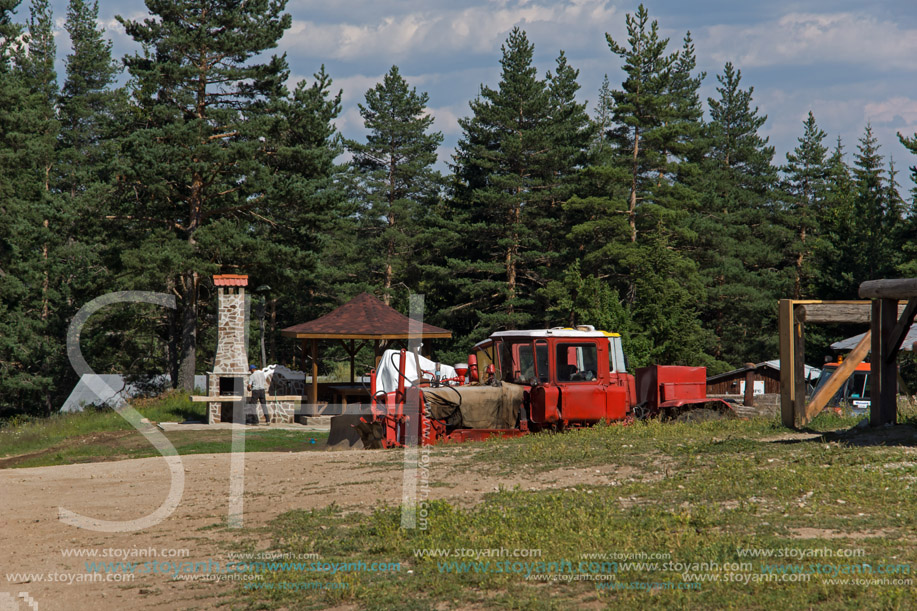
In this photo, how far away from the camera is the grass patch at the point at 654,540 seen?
5.94 metres

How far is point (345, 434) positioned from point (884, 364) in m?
11.0

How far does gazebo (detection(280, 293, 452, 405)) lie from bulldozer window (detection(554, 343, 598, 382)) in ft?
40.8

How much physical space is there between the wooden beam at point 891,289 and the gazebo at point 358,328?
18398 mm

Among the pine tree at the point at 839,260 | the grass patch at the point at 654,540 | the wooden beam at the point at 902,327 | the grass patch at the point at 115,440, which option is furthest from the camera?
the pine tree at the point at 839,260

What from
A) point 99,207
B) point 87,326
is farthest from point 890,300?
point 87,326

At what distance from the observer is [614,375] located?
17250mm

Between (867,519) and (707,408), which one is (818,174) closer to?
(707,408)

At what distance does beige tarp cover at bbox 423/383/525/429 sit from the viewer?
52.4 ft

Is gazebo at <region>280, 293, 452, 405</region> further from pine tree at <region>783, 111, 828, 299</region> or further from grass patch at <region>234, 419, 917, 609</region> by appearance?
pine tree at <region>783, 111, 828, 299</region>

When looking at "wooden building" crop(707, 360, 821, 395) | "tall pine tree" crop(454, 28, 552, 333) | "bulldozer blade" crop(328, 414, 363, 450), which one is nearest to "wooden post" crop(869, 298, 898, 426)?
"bulldozer blade" crop(328, 414, 363, 450)

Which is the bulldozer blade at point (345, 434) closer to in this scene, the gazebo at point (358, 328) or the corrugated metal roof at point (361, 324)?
the gazebo at point (358, 328)

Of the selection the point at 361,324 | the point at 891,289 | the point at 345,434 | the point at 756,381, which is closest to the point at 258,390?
the point at 361,324

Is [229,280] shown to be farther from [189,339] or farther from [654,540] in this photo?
[654,540]

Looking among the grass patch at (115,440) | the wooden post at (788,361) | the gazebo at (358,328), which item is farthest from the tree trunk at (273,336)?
the wooden post at (788,361)
